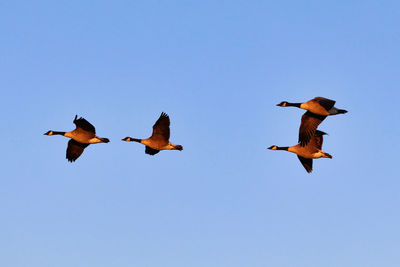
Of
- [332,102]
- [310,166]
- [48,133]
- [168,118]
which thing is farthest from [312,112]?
[48,133]

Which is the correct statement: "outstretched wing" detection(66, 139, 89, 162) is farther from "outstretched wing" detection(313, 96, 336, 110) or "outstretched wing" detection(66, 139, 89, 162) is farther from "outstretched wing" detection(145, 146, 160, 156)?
"outstretched wing" detection(313, 96, 336, 110)

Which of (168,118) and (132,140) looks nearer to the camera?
(168,118)

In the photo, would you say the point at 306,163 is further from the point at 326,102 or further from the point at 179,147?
the point at 179,147

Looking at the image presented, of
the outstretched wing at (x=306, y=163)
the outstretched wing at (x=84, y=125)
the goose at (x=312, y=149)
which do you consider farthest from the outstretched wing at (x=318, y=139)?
the outstretched wing at (x=84, y=125)

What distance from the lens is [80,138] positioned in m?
44.5

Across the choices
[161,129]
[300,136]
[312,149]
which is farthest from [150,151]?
[300,136]

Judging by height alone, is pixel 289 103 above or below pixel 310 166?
above

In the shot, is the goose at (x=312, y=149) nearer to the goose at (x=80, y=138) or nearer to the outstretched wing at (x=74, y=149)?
the goose at (x=80, y=138)

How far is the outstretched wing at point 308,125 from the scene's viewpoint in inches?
1581

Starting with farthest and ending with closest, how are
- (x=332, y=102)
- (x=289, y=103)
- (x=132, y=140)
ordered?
(x=132, y=140)
(x=289, y=103)
(x=332, y=102)

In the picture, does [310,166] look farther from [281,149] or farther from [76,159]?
[76,159]

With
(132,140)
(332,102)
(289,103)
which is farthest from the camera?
(132,140)

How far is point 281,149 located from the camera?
46.2 metres

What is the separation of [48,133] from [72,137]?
15.0 feet
